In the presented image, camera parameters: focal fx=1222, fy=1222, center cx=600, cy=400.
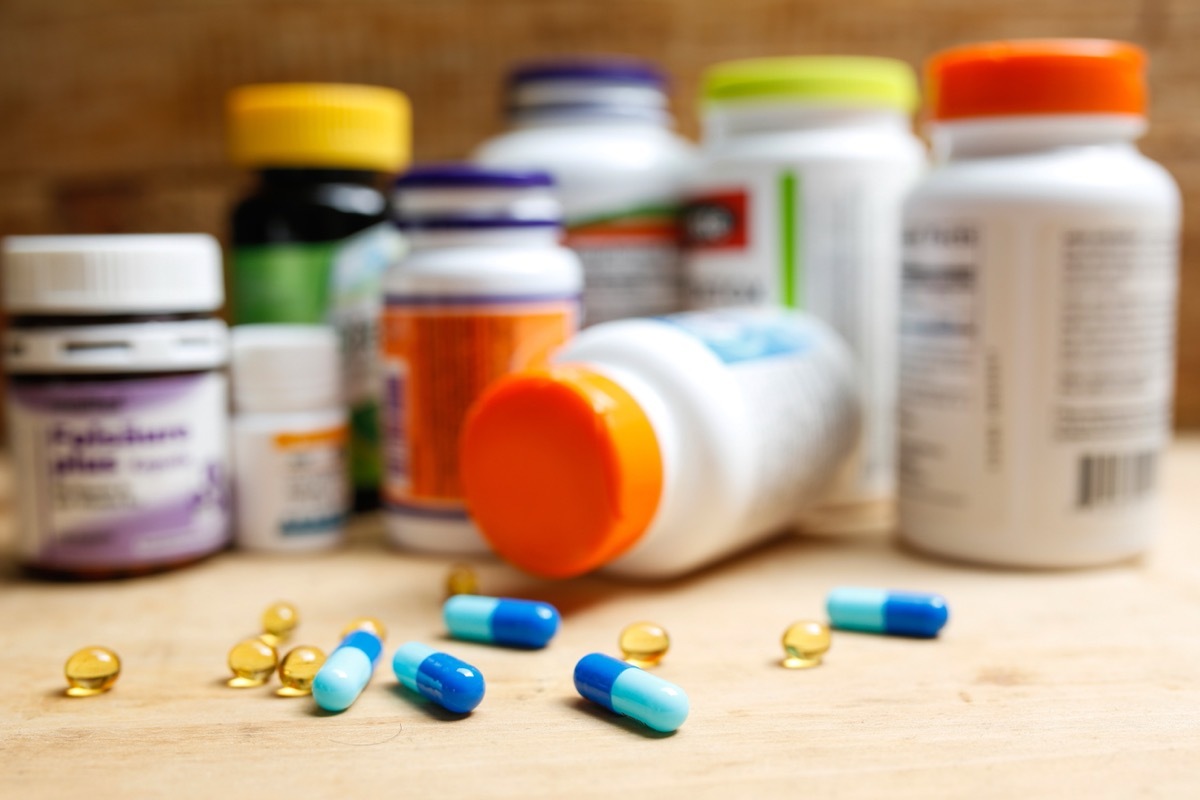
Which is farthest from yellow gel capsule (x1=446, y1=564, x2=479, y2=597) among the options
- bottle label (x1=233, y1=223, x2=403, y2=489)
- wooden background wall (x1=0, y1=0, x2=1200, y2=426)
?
wooden background wall (x1=0, y1=0, x2=1200, y2=426)

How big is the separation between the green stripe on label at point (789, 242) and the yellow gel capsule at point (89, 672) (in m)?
0.49

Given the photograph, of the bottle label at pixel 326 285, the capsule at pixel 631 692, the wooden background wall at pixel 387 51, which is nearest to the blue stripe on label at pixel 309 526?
the bottle label at pixel 326 285

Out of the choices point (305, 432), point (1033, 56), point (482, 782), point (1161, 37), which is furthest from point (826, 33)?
point (482, 782)

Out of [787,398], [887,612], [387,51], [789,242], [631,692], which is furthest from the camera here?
[387,51]

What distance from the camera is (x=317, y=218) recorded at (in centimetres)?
84

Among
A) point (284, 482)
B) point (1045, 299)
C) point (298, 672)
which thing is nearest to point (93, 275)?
point (284, 482)

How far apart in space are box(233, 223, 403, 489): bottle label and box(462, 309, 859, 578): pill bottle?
211 millimetres

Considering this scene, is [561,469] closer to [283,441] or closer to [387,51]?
[283,441]

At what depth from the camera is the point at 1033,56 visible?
654 mm

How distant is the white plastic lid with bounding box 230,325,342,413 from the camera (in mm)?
759

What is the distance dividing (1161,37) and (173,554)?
904mm

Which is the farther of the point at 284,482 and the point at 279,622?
the point at 284,482

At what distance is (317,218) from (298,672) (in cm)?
40

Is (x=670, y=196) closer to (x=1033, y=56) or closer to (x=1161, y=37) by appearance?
(x=1033, y=56)
